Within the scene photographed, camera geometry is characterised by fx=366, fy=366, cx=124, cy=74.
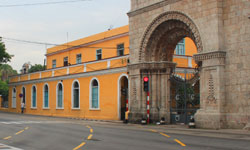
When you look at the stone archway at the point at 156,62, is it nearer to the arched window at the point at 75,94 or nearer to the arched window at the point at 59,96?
the arched window at the point at 75,94

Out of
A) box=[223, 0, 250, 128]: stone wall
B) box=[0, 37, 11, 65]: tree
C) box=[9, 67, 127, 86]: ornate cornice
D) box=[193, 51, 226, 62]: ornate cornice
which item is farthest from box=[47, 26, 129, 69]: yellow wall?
box=[223, 0, 250, 128]: stone wall

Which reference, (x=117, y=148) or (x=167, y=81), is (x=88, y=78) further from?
(x=117, y=148)

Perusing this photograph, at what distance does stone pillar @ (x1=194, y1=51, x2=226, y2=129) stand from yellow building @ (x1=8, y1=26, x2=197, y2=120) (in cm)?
855

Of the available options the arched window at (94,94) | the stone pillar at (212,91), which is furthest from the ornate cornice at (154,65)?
the arched window at (94,94)

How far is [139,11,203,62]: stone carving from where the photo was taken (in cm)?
2031

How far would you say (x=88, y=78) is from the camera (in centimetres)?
3222

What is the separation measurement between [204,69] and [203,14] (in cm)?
298

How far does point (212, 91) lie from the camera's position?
19031 millimetres

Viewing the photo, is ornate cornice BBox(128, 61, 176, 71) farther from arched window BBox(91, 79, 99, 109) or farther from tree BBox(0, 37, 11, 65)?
tree BBox(0, 37, 11, 65)

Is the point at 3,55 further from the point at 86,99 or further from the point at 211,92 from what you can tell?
the point at 211,92

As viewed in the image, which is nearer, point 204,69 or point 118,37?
point 204,69

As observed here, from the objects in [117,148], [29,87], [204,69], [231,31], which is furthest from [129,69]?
[29,87]

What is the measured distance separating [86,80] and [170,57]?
1048 centimetres

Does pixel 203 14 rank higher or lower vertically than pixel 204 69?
higher
